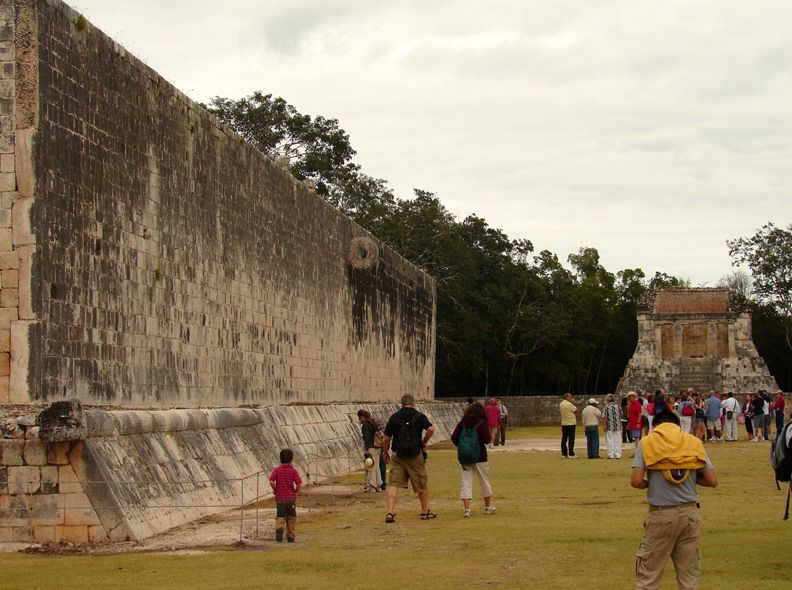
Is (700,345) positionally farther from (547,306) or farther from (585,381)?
(585,381)

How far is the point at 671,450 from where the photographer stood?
7.35 meters

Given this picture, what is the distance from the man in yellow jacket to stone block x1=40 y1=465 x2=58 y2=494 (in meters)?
5.16

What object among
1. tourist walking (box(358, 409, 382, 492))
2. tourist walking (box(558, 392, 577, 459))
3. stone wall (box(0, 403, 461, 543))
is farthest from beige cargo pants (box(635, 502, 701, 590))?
tourist walking (box(558, 392, 577, 459))

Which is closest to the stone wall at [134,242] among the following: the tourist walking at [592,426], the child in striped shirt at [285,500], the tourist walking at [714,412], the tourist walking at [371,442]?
the tourist walking at [371,442]

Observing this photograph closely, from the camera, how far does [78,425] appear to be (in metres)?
10.0

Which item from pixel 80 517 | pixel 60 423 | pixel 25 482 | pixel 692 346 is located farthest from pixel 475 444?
A: pixel 692 346

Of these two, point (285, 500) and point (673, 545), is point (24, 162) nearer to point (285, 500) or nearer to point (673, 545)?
point (285, 500)

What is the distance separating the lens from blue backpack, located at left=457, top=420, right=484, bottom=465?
12680 millimetres

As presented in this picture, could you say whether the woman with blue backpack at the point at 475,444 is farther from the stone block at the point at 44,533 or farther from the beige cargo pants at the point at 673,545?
the beige cargo pants at the point at 673,545

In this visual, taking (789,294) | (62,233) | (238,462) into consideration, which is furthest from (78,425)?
(789,294)

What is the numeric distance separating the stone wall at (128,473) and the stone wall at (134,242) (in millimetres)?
838

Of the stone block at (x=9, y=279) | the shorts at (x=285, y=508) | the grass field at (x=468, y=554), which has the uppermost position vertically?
the stone block at (x=9, y=279)

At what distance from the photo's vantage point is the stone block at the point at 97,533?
1007 cm

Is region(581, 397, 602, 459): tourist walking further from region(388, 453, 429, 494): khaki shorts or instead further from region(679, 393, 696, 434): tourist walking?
region(388, 453, 429, 494): khaki shorts
